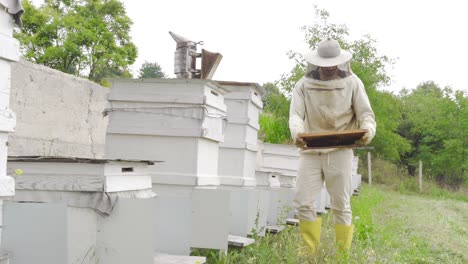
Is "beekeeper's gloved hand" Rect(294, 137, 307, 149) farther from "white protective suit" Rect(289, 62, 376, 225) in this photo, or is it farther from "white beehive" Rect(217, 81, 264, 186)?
"white beehive" Rect(217, 81, 264, 186)

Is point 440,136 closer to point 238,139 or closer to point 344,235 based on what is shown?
point 238,139

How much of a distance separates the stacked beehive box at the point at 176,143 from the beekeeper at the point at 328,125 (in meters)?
0.75

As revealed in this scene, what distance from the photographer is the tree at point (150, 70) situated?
41.5 metres

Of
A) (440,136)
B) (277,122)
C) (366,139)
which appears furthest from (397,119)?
(366,139)

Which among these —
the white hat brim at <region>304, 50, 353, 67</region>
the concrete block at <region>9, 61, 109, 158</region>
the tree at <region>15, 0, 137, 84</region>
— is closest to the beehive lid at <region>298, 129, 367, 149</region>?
the white hat brim at <region>304, 50, 353, 67</region>

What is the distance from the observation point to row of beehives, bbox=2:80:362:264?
217cm

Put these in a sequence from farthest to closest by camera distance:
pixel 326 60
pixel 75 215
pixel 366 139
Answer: pixel 326 60 < pixel 366 139 < pixel 75 215

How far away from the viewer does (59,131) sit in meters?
4.26

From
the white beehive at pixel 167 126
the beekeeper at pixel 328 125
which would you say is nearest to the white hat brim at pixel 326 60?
the beekeeper at pixel 328 125

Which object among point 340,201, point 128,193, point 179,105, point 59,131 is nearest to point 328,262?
point 340,201

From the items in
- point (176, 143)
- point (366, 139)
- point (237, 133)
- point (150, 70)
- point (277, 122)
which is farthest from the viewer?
point (150, 70)

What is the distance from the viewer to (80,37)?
30625mm

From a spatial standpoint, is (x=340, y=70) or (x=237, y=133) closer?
(x=340, y=70)

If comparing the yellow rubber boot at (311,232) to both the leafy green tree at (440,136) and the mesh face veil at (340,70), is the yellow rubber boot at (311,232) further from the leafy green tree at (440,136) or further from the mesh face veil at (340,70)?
the leafy green tree at (440,136)
